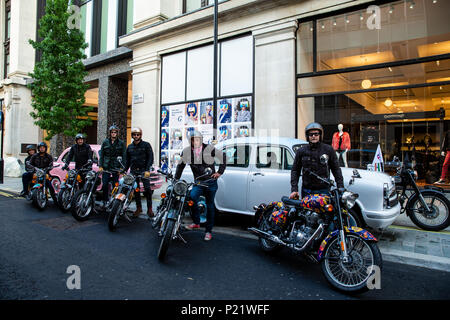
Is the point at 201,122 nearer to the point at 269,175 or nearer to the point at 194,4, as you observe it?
the point at 194,4

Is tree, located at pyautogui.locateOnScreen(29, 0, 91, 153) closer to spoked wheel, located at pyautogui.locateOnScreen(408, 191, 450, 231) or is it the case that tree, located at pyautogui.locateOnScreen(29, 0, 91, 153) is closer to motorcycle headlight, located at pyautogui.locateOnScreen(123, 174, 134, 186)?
motorcycle headlight, located at pyautogui.locateOnScreen(123, 174, 134, 186)

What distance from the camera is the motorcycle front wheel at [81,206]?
647 centimetres

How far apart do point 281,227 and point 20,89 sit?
28247 mm

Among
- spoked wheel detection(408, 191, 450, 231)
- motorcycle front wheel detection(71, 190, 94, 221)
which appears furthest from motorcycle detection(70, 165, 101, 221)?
spoked wheel detection(408, 191, 450, 231)

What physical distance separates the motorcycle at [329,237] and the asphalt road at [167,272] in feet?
0.70

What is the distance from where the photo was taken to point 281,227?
420cm

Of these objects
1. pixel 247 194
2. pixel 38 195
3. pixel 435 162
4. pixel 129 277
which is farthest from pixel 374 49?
pixel 38 195

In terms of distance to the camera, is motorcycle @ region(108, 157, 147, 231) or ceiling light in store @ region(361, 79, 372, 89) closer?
motorcycle @ region(108, 157, 147, 231)

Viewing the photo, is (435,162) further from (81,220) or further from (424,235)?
(81,220)

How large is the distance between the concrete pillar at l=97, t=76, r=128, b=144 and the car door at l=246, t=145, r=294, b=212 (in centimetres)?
1379

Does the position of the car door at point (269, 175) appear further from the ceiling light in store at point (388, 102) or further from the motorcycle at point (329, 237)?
the ceiling light in store at point (388, 102)

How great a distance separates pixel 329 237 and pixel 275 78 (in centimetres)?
903

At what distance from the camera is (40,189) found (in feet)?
26.2

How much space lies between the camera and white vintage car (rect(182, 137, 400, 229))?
15.8ft
